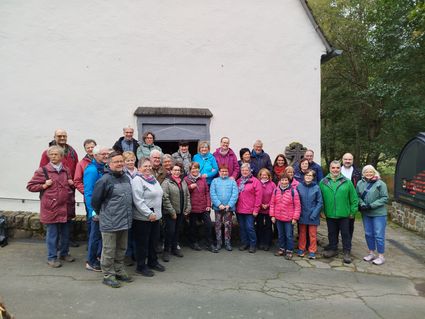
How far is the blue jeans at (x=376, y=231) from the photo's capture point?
5832mm

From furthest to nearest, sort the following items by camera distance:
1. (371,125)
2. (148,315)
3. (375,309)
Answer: (371,125) → (375,309) → (148,315)

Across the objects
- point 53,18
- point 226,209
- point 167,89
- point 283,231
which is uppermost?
point 53,18

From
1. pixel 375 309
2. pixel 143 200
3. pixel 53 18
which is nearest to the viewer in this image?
pixel 375 309

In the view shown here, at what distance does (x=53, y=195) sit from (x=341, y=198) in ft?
14.3

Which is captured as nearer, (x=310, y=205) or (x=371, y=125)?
(x=310, y=205)

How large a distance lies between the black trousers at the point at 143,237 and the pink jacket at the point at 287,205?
2069 millimetres

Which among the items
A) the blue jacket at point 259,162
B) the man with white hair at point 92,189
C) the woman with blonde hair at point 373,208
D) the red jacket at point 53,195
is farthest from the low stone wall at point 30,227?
the woman with blonde hair at point 373,208

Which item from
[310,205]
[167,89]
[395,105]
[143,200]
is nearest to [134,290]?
[143,200]

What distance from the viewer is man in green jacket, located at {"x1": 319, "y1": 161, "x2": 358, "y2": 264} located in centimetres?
580

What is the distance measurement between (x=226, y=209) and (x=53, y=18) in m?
5.34

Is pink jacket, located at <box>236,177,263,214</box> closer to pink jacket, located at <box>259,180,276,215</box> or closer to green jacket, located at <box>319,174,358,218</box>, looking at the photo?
pink jacket, located at <box>259,180,276,215</box>

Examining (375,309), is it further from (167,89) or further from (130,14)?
(130,14)

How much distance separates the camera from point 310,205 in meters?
5.89

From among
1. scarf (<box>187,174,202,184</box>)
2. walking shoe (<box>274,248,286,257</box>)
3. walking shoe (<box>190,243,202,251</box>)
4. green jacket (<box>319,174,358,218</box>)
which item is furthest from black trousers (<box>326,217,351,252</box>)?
scarf (<box>187,174,202,184</box>)
